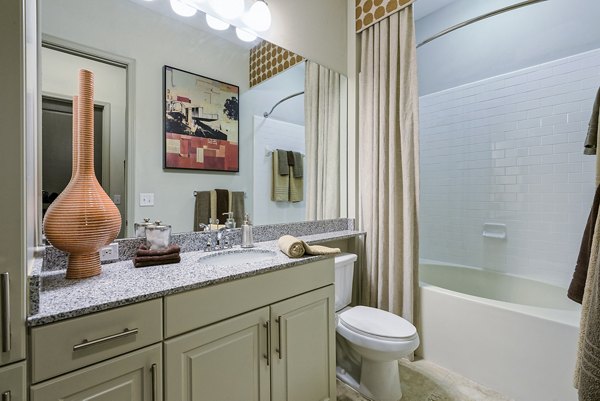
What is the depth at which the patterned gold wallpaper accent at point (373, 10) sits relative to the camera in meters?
1.99

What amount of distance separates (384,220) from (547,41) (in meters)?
1.89

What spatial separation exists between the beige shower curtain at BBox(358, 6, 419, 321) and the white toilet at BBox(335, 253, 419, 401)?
0.37m

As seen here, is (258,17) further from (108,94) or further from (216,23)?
(108,94)

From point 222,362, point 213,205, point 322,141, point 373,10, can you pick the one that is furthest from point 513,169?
point 222,362

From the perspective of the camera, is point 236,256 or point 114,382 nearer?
point 114,382

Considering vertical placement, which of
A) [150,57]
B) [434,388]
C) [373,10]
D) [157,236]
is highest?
[373,10]

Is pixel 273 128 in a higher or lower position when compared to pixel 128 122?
higher

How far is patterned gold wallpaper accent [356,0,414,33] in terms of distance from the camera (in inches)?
78.3

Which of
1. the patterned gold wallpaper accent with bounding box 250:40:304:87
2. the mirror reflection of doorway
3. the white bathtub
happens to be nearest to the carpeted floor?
the white bathtub

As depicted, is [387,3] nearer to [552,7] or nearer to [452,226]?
[552,7]

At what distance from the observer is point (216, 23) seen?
1.63 metres

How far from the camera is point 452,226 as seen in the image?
262cm

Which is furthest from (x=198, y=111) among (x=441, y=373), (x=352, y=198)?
(x=441, y=373)

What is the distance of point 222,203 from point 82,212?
77 cm
